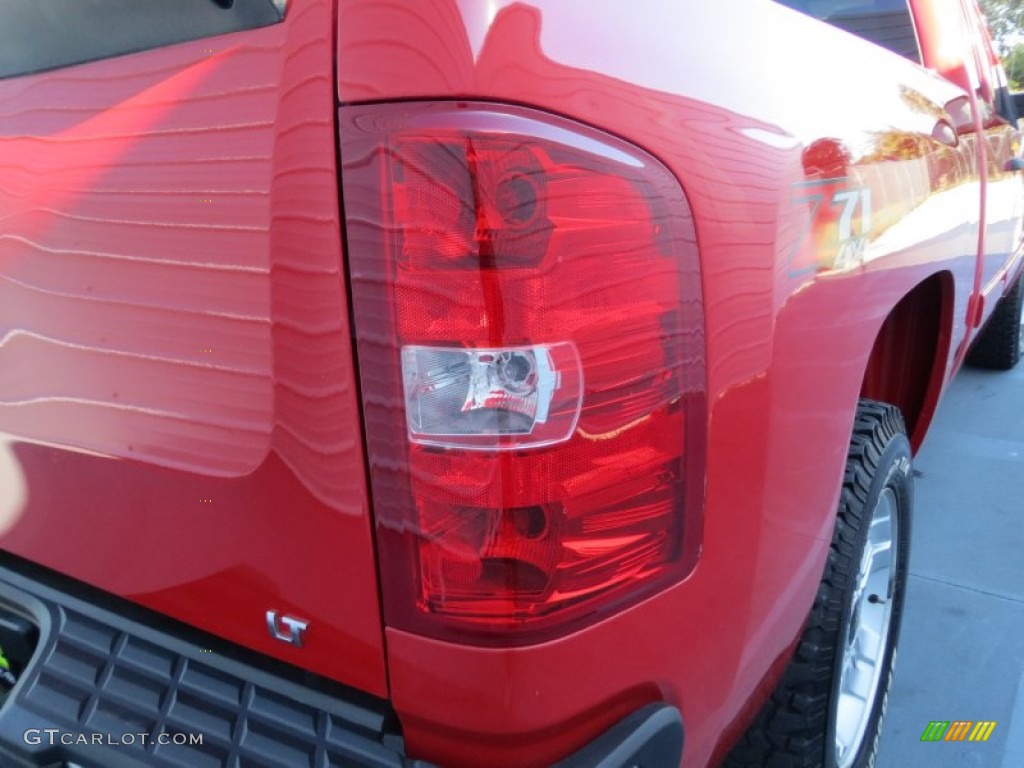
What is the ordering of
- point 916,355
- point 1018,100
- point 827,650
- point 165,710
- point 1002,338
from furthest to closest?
1. point 1002,338
2. point 1018,100
3. point 916,355
4. point 827,650
5. point 165,710

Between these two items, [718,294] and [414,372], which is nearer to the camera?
[414,372]

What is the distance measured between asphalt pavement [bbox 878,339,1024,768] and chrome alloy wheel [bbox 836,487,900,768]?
0.25 m

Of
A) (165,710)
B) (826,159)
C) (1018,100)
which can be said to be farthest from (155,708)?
(1018,100)

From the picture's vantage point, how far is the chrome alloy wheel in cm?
195

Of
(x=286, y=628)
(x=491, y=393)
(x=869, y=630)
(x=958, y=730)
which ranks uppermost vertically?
(x=491, y=393)

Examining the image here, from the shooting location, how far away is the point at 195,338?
1.14m

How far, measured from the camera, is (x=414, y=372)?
3.20 feet

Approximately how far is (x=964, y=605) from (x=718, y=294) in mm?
2129

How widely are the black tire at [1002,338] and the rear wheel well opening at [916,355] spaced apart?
2374 millimetres

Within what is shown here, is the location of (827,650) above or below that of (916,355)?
below

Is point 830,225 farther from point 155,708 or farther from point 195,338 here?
point 155,708

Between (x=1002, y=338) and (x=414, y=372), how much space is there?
4.72 metres

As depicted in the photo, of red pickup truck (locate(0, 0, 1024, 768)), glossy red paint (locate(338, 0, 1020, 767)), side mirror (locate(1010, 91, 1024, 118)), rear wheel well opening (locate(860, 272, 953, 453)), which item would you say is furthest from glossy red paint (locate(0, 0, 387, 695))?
side mirror (locate(1010, 91, 1024, 118))

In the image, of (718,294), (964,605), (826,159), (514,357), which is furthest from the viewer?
(964,605)
